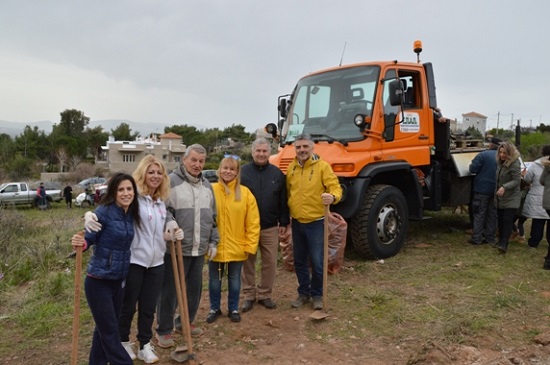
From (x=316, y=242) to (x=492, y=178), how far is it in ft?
12.2

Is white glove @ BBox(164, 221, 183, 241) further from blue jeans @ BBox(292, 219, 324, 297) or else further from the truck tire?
the truck tire

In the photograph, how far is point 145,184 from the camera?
3.34 meters

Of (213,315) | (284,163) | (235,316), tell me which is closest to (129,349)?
(213,315)

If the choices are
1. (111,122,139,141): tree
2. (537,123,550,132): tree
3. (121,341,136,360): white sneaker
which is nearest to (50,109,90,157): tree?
(111,122,139,141): tree

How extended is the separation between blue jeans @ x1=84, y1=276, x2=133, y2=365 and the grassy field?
2.12 ft

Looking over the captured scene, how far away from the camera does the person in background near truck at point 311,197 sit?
4344 millimetres

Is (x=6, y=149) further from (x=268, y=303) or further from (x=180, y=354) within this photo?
(x=180, y=354)

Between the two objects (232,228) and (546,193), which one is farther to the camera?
(546,193)

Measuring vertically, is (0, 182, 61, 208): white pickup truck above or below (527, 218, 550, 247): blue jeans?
below

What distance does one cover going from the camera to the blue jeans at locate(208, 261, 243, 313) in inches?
161

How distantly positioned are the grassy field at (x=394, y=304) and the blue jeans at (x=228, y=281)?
0.70 feet

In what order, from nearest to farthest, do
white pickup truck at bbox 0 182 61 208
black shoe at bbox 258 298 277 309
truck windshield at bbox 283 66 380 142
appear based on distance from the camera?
black shoe at bbox 258 298 277 309, truck windshield at bbox 283 66 380 142, white pickup truck at bbox 0 182 61 208

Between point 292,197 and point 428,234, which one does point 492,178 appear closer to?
point 428,234

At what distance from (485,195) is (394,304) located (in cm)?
317
